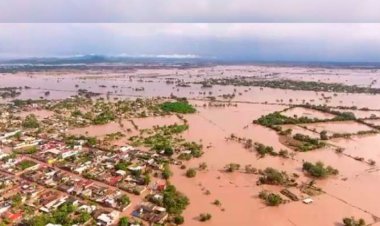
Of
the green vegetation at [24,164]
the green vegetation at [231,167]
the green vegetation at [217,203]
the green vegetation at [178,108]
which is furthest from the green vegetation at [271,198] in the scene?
the green vegetation at [178,108]

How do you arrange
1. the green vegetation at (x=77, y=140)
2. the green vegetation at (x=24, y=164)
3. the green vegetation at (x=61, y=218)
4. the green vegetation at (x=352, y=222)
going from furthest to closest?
the green vegetation at (x=77, y=140)
the green vegetation at (x=24, y=164)
the green vegetation at (x=352, y=222)
the green vegetation at (x=61, y=218)

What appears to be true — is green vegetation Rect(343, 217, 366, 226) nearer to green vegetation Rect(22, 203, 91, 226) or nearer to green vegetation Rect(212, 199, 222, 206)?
green vegetation Rect(212, 199, 222, 206)

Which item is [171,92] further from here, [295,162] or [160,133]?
[295,162]

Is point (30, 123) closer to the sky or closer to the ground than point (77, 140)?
closer to the sky

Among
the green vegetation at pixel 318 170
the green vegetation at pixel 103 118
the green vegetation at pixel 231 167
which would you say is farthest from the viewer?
the green vegetation at pixel 103 118

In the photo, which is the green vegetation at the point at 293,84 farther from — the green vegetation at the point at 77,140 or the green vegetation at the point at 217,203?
the green vegetation at the point at 217,203

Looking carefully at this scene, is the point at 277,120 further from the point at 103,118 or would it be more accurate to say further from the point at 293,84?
the point at 293,84

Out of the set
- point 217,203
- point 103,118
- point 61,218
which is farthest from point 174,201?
point 103,118
